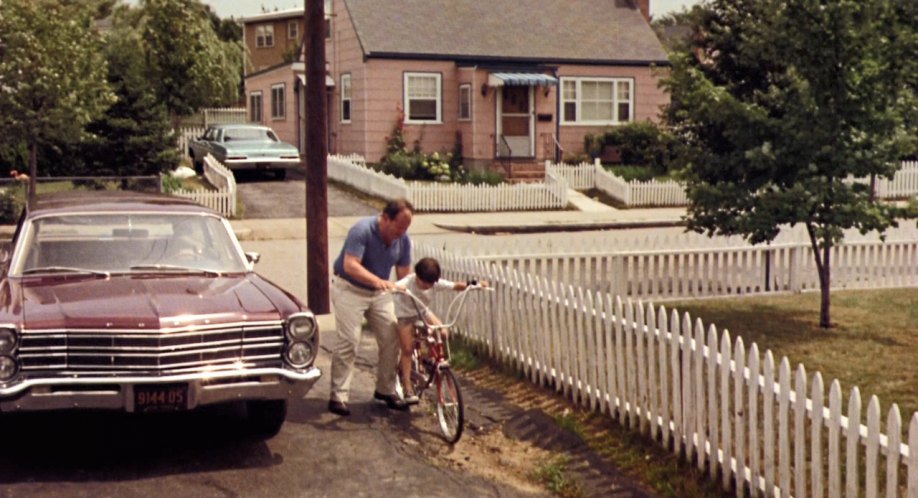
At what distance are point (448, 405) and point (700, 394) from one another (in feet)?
6.05

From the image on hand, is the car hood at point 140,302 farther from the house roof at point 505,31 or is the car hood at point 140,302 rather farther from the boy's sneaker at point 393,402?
the house roof at point 505,31

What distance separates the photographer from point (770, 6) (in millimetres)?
12062

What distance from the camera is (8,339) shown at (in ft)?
22.9

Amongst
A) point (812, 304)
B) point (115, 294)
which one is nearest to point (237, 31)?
point (812, 304)

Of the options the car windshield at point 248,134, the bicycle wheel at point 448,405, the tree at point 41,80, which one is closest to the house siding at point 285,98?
the car windshield at point 248,134

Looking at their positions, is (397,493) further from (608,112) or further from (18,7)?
(608,112)

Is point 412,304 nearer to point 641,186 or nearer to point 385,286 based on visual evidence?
point 385,286

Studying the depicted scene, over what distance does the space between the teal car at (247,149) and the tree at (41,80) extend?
691 centimetres

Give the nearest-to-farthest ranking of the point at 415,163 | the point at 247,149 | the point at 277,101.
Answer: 1. the point at 247,149
2. the point at 415,163
3. the point at 277,101

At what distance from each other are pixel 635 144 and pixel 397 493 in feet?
99.7

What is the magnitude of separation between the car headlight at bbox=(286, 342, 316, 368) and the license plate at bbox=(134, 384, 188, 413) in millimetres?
753

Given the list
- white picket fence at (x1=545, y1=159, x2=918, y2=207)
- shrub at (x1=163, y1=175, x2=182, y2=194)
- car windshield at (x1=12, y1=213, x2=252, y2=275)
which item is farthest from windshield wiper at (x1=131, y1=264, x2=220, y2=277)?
white picket fence at (x1=545, y1=159, x2=918, y2=207)

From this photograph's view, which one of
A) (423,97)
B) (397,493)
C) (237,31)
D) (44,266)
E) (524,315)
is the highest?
(237,31)

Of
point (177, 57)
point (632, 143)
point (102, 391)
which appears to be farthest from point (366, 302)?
point (177, 57)
